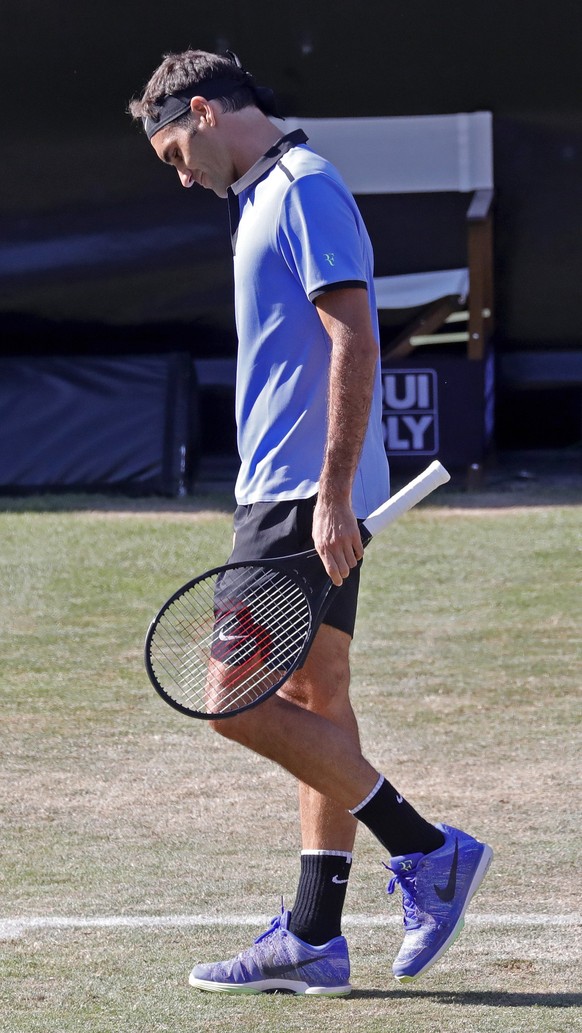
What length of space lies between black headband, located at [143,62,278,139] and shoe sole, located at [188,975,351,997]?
1.89 metres

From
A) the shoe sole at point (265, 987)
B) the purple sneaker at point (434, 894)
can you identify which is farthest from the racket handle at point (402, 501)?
the shoe sole at point (265, 987)

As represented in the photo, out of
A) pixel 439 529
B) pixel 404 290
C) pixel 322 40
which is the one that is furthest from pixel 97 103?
pixel 439 529

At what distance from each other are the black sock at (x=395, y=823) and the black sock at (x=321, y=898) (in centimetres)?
14

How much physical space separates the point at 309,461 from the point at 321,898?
0.98m

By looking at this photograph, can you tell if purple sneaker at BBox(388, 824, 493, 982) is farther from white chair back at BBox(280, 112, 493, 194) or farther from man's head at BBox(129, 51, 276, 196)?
white chair back at BBox(280, 112, 493, 194)

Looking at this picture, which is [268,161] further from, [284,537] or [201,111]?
[284,537]

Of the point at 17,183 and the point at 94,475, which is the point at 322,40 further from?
the point at 94,475

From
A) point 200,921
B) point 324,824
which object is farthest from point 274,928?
point 200,921

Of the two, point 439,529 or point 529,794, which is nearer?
point 529,794

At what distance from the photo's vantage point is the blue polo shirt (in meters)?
3.26

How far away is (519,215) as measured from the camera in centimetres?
1102

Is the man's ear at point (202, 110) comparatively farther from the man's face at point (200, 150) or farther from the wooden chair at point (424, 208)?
the wooden chair at point (424, 208)

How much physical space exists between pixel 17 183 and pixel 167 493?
2.55m

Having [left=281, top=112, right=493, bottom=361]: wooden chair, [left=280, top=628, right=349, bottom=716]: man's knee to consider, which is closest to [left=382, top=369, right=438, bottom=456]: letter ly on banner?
[left=281, top=112, right=493, bottom=361]: wooden chair
